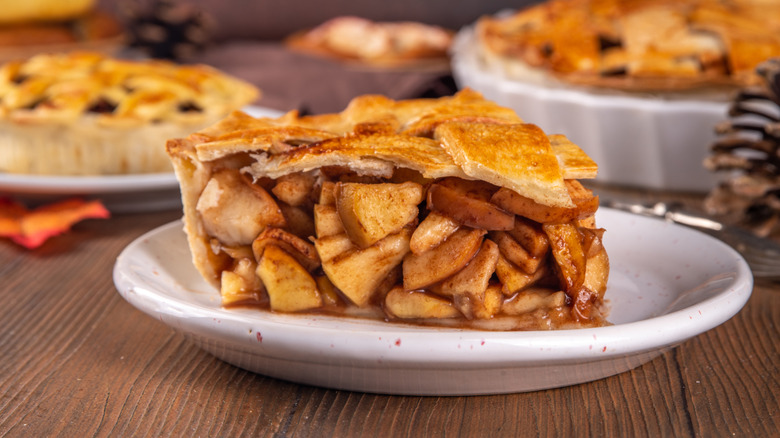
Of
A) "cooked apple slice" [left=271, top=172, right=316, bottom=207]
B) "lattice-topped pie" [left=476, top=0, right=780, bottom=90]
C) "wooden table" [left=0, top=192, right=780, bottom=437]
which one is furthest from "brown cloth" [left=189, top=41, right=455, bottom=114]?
"wooden table" [left=0, top=192, right=780, bottom=437]

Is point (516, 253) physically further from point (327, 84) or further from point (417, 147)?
point (327, 84)

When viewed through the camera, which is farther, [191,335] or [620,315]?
[620,315]

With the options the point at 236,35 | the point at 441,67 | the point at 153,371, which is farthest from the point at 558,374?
the point at 236,35

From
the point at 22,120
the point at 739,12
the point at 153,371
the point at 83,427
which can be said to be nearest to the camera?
the point at 83,427

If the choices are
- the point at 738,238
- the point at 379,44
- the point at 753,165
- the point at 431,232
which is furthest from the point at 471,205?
the point at 379,44

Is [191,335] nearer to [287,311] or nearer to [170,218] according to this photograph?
[287,311]

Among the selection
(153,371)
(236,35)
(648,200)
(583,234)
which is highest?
(583,234)

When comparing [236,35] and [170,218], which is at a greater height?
[170,218]
